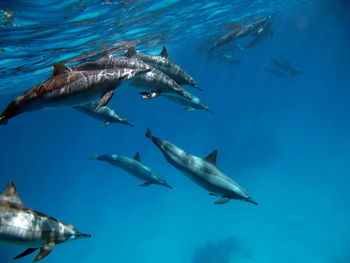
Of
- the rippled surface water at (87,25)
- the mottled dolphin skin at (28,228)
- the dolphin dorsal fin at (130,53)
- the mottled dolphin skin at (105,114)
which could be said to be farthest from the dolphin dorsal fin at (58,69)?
the rippled surface water at (87,25)

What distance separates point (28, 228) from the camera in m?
4.41

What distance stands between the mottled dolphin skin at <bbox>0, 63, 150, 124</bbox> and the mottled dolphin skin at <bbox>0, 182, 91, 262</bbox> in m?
1.36

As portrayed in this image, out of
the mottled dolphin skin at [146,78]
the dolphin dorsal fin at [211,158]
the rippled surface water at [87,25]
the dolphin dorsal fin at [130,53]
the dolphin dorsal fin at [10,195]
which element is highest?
the rippled surface water at [87,25]

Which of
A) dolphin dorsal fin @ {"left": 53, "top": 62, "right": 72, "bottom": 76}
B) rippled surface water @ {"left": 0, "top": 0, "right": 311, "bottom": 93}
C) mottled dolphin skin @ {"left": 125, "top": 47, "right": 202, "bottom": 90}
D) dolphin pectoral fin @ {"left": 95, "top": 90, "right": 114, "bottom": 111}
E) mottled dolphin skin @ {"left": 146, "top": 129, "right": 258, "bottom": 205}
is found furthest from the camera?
rippled surface water @ {"left": 0, "top": 0, "right": 311, "bottom": 93}

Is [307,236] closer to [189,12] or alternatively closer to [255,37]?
[255,37]

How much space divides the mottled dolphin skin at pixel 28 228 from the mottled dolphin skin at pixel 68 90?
53.5 inches

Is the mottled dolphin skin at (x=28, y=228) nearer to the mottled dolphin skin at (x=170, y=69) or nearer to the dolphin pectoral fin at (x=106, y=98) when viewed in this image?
the dolphin pectoral fin at (x=106, y=98)

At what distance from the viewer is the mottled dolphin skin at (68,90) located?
4.67 metres

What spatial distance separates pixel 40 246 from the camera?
465 cm

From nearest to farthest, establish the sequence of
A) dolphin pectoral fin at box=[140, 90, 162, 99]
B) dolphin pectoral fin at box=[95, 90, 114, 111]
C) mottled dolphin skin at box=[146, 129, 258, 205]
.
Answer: dolphin pectoral fin at box=[95, 90, 114, 111] → dolphin pectoral fin at box=[140, 90, 162, 99] → mottled dolphin skin at box=[146, 129, 258, 205]

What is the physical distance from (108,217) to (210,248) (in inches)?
1239

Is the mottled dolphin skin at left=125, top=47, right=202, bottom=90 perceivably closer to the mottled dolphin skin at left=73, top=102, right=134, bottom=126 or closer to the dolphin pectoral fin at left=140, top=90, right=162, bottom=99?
the dolphin pectoral fin at left=140, top=90, right=162, bottom=99

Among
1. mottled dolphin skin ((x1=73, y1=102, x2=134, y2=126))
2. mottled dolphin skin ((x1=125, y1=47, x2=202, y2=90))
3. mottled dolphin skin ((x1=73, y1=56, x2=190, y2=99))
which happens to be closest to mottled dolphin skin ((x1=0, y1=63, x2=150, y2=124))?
mottled dolphin skin ((x1=73, y1=56, x2=190, y2=99))

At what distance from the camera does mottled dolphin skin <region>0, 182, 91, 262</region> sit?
426 cm
